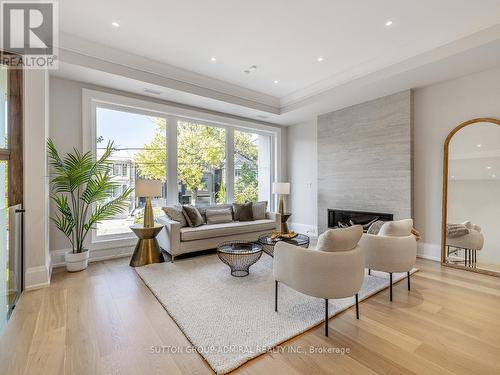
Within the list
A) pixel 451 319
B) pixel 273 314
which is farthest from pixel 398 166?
pixel 273 314

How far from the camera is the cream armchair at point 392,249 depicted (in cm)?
252

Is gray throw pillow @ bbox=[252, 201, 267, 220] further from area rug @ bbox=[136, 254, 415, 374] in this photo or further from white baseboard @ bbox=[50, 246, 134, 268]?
white baseboard @ bbox=[50, 246, 134, 268]

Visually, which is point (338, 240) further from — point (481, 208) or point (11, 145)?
point (11, 145)

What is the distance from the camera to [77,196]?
3723 mm

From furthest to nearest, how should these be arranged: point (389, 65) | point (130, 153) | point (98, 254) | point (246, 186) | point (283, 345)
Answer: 1. point (246, 186)
2. point (130, 153)
3. point (98, 254)
4. point (389, 65)
5. point (283, 345)

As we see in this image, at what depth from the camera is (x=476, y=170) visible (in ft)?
11.4

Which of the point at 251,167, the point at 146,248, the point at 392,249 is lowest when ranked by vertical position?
the point at 146,248

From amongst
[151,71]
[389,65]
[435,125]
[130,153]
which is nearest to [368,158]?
[435,125]

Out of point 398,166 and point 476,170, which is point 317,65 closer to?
point 398,166

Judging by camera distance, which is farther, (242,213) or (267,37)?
(242,213)

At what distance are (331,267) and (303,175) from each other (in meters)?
4.34

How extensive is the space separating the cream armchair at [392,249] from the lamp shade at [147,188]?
2.96 meters

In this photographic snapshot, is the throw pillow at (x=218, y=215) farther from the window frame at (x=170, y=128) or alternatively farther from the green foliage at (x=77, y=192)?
the green foliage at (x=77, y=192)

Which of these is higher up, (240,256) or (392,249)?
(392,249)
